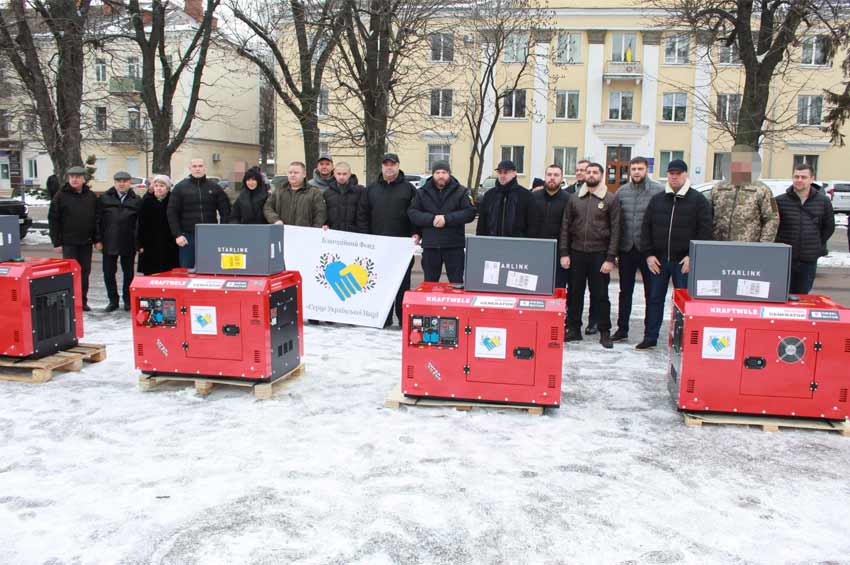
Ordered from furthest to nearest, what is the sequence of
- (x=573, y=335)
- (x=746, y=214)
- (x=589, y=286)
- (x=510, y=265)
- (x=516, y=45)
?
(x=516, y=45) → (x=573, y=335) → (x=589, y=286) → (x=746, y=214) → (x=510, y=265)

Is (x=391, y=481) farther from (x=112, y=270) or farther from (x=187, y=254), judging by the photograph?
(x=112, y=270)

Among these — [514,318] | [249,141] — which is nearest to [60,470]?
[514,318]

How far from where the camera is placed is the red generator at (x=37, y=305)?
20.0 ft

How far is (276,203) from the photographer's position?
865 cm

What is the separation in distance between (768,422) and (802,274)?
2588 millimetres

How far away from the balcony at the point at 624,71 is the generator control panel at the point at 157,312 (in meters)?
37.3

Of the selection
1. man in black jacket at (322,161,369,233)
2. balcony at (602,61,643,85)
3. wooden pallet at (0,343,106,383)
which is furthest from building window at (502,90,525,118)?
wooden pallet at (0,343,106,383)

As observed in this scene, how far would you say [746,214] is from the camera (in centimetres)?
676

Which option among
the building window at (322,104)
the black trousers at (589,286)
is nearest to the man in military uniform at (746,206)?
the black trousers at (589,286)

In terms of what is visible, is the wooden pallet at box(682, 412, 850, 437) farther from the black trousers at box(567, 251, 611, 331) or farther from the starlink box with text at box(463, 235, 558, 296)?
the black trousers at box(567, 251, 611, 331)

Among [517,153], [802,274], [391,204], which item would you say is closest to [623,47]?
[517,153]

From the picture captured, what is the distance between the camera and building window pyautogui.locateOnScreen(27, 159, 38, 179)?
47.1 m

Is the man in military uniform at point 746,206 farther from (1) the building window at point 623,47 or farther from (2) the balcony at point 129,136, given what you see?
(1) the building window at point 623,47

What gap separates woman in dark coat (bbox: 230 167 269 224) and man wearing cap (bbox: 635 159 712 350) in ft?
14.4
